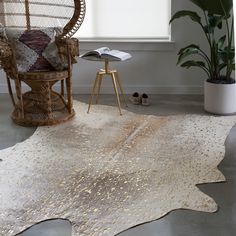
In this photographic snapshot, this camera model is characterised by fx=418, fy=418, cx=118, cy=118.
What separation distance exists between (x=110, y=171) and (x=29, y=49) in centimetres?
138

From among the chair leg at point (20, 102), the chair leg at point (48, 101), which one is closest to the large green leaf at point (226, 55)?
the chair leg at point (48, 101)

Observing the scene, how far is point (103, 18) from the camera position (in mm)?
4039

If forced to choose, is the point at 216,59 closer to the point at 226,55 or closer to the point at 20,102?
the point at 226,55

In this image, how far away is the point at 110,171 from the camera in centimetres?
250

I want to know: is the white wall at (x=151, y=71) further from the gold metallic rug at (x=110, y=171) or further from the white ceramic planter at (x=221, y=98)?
the gold metallic rug at (x=110, y=171)

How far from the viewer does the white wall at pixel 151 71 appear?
13.2ft

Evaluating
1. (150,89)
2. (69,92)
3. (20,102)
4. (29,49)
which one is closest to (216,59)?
(150,89)

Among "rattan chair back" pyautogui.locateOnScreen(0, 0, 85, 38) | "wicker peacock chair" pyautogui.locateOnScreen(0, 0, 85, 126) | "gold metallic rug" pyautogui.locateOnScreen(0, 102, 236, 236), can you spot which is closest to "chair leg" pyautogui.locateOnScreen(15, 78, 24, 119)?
"wicker peacock chair" pyautogui.locateOnScreen(0, 0, 85, 126)

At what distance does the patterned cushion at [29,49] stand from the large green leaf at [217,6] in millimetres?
1285

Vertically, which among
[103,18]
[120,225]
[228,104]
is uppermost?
[103,18]

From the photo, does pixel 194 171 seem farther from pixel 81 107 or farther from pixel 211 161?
pixel 81 107

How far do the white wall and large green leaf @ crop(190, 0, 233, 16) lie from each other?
70 cm

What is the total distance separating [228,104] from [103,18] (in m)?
1.48

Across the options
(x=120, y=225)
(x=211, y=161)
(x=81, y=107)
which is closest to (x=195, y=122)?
(x=211, y=161)
